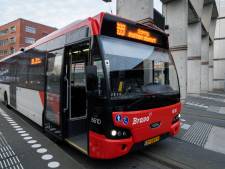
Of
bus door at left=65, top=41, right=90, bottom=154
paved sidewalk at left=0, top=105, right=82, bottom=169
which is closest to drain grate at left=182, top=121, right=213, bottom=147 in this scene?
bus door at left=65, top=41, right=90, bottom=154

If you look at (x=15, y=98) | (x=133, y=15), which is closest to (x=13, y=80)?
(x=15, y=98)

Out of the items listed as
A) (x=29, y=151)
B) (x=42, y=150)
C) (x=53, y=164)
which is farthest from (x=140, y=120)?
(x=29, y=151)

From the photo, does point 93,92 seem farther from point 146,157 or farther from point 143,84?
point 146,157

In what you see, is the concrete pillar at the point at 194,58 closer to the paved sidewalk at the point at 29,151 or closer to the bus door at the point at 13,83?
the bus door at the point at 13,83

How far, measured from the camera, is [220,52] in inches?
1337

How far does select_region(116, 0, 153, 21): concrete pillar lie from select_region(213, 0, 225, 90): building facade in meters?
30.6

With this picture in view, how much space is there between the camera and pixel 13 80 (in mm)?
9312

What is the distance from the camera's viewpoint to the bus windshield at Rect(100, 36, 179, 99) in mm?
3516

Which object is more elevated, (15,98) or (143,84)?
(143,84)

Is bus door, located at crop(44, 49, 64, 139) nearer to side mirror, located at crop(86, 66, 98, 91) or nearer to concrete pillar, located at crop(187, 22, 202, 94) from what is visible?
side mirror, located at crop(86, 66, 98, 91)

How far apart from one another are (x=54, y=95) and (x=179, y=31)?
10.9 metres

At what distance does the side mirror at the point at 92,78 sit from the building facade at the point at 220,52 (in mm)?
35141

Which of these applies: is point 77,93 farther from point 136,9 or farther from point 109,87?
point 136,9

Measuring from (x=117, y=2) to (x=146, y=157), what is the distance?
6.56 m
